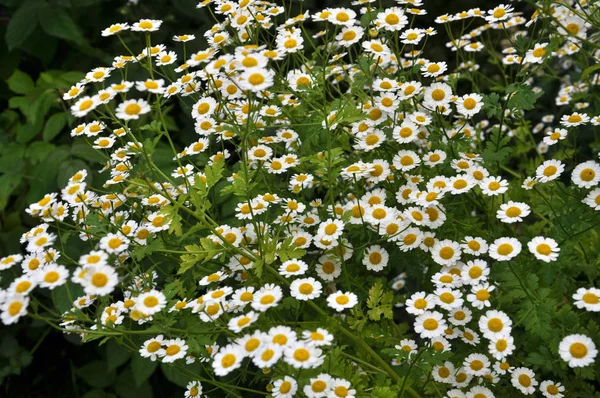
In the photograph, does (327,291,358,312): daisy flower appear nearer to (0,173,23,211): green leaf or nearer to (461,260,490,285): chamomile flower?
(461,260,490,285): chamomile flower

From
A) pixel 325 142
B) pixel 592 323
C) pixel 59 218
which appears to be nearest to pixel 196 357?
pixel 59 218

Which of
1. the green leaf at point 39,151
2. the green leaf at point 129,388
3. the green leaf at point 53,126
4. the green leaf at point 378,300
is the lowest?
the green leaf at point 129,388

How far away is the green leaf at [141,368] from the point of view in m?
2.11

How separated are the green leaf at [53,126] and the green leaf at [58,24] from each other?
0.90 feet

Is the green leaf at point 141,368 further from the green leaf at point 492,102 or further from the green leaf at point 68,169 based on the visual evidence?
the green leaf at point 492,102

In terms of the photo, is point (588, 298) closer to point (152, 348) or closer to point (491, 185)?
point (491, 185)

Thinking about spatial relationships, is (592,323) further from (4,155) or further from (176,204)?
(4,155)

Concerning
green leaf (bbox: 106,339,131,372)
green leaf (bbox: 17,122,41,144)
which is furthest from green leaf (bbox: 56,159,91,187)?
green leaf (bbox: 106,339,131,372)

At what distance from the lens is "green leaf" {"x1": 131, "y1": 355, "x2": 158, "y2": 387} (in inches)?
83.1

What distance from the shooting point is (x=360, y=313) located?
1540mm

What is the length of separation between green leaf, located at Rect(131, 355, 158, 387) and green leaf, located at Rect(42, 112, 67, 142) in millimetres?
795

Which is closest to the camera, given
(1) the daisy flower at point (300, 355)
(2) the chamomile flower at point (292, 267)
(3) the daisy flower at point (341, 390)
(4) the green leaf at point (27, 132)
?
(1) the daisy flower at point (300, 355)

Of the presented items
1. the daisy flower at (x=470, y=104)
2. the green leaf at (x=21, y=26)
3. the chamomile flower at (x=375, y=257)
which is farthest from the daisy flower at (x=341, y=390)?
the green leaf at (x=21, y=26)

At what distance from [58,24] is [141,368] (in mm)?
1201
